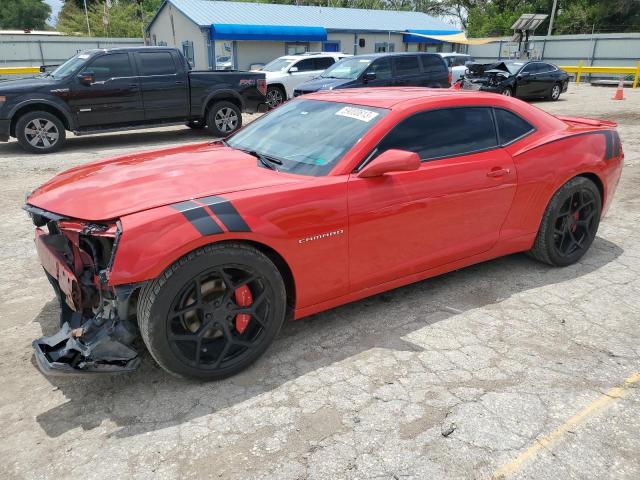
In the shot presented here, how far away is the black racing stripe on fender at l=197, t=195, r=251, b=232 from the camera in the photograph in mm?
2637

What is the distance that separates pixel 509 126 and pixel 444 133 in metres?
0.68

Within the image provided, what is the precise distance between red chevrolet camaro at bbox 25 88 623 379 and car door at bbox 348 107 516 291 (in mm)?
11

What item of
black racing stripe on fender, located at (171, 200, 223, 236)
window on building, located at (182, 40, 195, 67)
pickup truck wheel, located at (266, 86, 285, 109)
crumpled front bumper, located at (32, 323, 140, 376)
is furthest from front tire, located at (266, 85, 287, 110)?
window on building, located at (182, 40, 195, 67)

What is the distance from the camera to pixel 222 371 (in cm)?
283

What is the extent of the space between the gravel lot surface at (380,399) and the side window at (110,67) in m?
6.86

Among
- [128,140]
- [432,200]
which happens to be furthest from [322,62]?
[432,200]

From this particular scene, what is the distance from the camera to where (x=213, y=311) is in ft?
9.05

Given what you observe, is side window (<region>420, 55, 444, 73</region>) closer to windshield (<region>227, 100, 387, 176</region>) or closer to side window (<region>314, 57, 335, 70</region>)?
side window (<region>314, 57, 335, 70</region>)

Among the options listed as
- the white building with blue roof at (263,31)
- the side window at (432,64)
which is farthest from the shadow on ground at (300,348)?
the white building with blue roof at (263,31)

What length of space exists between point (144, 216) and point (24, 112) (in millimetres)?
8293

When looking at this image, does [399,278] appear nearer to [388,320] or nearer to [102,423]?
[388,320]

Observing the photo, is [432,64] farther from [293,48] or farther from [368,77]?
[293,48]

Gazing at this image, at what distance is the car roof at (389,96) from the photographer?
3516 mm

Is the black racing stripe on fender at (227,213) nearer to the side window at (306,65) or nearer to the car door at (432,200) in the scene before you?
the car door at (432,200)
